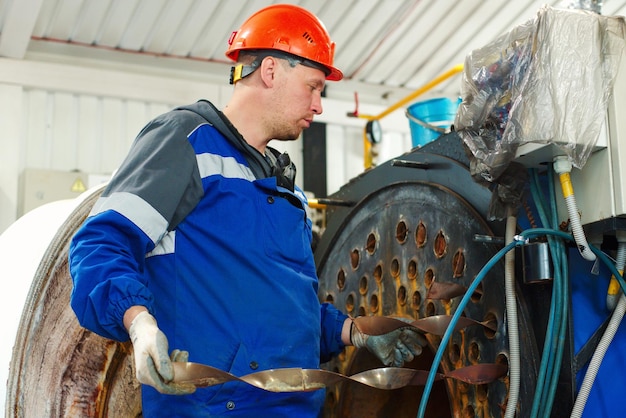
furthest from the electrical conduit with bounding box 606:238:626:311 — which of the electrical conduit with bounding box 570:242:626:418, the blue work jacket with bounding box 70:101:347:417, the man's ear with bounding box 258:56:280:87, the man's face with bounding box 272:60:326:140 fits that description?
the man's ear with bounding box 258:56:280:87

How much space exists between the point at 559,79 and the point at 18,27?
3236mm

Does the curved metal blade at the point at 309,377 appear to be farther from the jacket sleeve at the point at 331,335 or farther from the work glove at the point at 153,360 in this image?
the jacket sleeve at the point at 331,335

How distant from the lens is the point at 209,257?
1.95 meters

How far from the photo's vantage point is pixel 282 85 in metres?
2.22

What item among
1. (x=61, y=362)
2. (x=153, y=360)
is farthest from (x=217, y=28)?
(x=153, y=360)

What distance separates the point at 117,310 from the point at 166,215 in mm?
290

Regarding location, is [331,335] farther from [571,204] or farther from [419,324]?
[571,204]

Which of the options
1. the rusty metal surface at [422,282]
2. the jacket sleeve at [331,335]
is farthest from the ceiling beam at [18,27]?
the jacket sleeve at [331,335]

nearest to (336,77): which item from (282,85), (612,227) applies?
(282,85)

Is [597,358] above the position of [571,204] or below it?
below

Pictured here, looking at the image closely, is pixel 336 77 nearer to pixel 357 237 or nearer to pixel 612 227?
pixel 357 237

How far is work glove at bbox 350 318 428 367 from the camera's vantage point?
2.31 m

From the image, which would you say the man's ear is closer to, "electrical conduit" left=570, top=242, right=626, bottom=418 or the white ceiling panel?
"electrical conduit" left=570, top=242, right=626, bottom=418

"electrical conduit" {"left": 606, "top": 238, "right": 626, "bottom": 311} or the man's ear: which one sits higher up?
the man's ear
